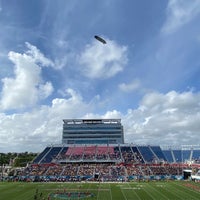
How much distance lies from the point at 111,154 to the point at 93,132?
25558mm

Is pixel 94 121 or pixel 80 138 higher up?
pixel 94 121

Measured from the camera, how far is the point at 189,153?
4031 inches

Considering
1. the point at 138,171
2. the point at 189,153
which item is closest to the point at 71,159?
the point at 138,171

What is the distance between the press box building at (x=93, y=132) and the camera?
375 ft

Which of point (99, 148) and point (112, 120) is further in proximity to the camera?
point (112, 120)

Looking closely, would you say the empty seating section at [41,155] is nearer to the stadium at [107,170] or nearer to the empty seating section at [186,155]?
the stadium at [107,170]

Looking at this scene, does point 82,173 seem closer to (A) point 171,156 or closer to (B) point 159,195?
(B) point 159,195

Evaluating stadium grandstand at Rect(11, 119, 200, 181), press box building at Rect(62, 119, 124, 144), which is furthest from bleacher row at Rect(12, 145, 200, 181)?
press box building at Rect(62, 119, 124, 144)

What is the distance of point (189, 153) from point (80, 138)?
4707cm

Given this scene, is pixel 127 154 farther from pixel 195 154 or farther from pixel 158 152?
pixel 195 154

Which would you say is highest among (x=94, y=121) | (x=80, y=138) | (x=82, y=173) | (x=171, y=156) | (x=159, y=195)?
(x=94, y=121)

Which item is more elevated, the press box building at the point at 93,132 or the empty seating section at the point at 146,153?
the press box building at the point at 93,132

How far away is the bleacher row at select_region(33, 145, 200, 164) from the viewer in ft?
287

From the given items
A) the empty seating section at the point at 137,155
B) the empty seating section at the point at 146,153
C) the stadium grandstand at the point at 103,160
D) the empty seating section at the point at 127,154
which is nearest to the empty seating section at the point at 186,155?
the stadium grandstand at the point at 103,160
